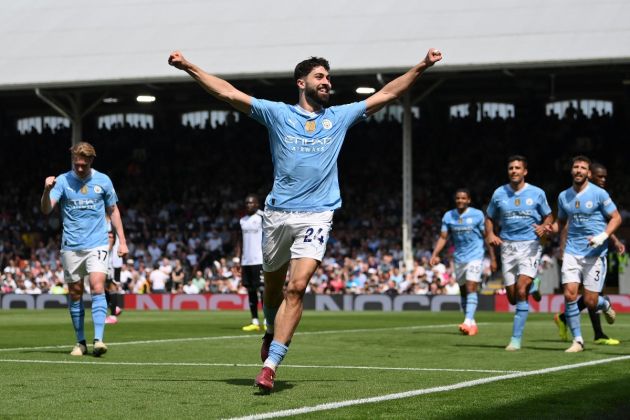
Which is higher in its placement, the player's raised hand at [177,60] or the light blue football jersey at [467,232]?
the player's raised hand at [177,60]

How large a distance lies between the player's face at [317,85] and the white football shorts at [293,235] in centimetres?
89

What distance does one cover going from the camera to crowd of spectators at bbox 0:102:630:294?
39406 mm

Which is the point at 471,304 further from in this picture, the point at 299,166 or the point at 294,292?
the point at 294,292

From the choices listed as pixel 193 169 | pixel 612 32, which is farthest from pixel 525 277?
pixel 193 169

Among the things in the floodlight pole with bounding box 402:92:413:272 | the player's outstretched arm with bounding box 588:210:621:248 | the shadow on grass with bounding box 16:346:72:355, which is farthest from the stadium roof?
the shadow on grass with bounding box 16:346:72:355

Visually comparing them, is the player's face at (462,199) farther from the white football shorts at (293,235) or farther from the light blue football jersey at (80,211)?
the white football shorts at (293,235)

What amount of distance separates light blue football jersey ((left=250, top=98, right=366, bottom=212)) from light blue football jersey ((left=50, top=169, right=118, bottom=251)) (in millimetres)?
4066

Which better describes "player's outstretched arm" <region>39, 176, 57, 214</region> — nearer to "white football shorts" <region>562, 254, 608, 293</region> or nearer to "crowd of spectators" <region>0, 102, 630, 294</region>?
"white football shorts" <region>562, 254, 608, 293</region>

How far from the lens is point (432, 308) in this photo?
3366 cm

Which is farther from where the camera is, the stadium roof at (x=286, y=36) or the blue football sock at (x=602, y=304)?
the stadium roof at (x=286, y=36)

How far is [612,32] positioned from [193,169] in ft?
65.9

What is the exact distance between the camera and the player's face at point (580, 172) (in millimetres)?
14109

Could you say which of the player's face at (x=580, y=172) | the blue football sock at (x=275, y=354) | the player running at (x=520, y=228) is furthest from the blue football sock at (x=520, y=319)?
the blue football sock at (x=275, y=354)

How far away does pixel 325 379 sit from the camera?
32.2 feet
